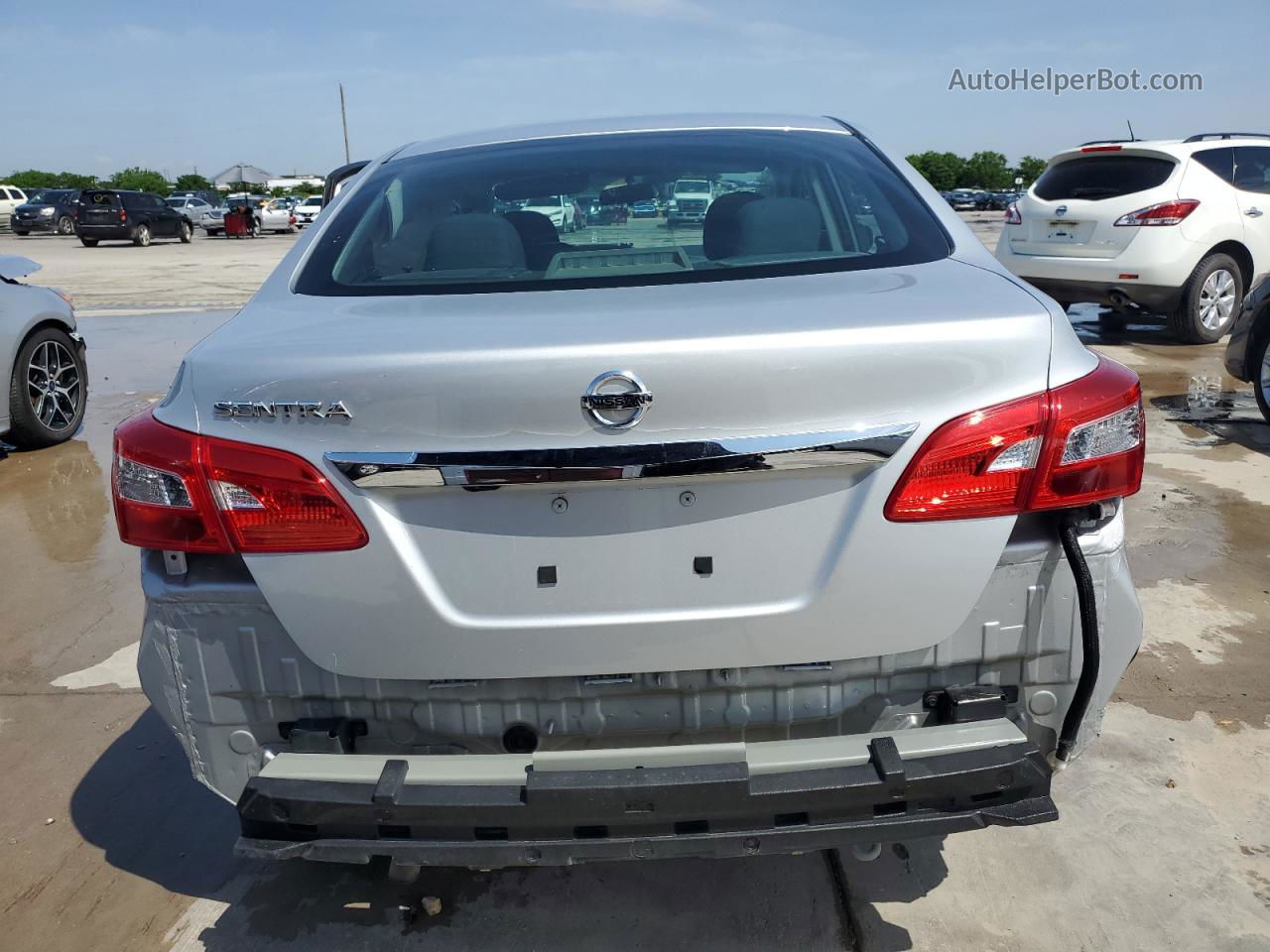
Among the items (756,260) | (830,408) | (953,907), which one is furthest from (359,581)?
(953,907)

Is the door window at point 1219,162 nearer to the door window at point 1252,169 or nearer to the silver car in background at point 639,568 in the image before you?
the door window at point 1252,169

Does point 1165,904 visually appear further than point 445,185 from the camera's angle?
No

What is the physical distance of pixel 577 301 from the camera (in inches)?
84.8

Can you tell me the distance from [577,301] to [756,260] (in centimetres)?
49

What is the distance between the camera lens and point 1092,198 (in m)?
10.2

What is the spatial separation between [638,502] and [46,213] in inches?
1748

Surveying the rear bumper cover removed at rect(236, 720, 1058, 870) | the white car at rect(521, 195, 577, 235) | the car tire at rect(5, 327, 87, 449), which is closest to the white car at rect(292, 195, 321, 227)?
the car tire at rect(5, 327, 87, 449)

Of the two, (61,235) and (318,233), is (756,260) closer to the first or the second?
(318,233)

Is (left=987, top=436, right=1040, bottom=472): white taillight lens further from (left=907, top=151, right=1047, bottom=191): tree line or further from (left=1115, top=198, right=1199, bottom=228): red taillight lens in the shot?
(left=907, top=151, right=1047, bottom=191): tree line

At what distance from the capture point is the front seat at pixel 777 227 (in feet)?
8.20

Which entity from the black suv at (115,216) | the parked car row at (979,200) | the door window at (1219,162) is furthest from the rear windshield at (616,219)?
the parked car row at (979,200)

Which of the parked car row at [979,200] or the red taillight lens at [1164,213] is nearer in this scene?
the red taillight lens at [1164,213]

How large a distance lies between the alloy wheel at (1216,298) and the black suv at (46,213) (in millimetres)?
39654

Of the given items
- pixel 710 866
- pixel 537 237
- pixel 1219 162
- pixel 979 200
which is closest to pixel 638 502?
pixel 537 237
